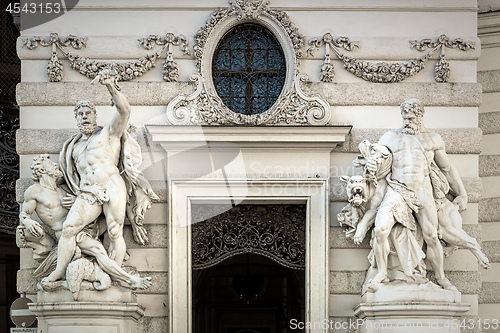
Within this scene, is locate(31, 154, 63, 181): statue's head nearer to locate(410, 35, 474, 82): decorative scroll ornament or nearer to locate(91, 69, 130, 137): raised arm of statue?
locate(91, 69, 130, 137): raised arm of statue

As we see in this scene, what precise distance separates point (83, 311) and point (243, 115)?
10.1ft

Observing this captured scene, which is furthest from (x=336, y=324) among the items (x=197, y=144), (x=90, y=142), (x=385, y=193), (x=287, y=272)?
(x=287, y=272)

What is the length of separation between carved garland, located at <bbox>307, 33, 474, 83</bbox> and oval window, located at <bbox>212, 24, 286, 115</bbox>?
0.52 m

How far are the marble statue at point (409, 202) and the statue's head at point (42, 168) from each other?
3348mm

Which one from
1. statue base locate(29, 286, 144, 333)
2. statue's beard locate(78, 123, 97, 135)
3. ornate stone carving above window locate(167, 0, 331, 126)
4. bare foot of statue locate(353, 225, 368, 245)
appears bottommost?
statue base locate(29, 286, 144, 333)

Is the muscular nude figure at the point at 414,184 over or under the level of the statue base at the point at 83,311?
over

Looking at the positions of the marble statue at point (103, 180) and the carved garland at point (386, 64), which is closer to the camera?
the marble statue at point (103, 180)

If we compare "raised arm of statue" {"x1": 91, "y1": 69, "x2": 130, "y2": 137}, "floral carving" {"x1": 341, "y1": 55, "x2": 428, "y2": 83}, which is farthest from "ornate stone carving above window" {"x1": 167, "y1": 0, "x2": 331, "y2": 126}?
"raised arm of statue" {"x1": 91, "y1": 69, "x2": 130, "y2": 137}

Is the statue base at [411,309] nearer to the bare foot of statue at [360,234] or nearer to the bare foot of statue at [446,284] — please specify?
the bare foot of statue at [446,284]

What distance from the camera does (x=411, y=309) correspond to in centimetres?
1341

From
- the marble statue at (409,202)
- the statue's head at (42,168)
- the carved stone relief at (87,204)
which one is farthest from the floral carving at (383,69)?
the statue's head at (42,168)

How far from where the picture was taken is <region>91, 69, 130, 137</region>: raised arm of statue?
13.1 metres

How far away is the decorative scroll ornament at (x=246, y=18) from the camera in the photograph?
14586 millimetres

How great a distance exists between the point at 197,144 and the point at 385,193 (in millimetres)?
2305
